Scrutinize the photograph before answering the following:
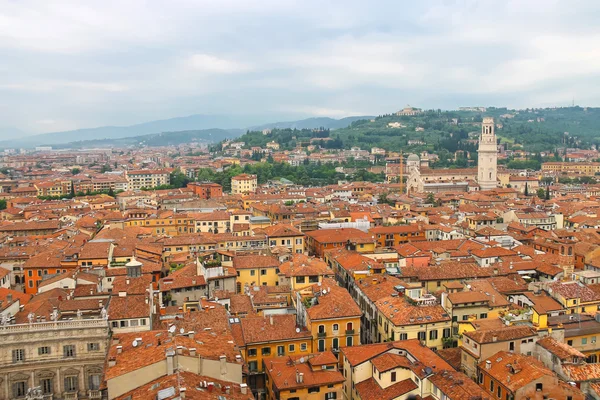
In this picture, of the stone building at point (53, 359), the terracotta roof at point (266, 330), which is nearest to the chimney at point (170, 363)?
the stone building at point (53, 359)

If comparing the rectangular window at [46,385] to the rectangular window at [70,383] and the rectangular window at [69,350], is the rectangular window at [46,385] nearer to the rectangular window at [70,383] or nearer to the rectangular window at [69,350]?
the rectangular window at [70,383]

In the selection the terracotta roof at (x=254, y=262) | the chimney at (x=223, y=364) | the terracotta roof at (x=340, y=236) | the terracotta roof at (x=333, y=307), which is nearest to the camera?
the chimney at (x=223, y=364)

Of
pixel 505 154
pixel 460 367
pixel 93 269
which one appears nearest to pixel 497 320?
pixel 460 367

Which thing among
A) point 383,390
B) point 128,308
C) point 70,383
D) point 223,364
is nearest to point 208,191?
point 128,308

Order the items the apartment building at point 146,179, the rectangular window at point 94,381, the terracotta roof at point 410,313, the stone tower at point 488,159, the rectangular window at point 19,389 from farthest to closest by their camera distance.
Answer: the apartment building at point 146,179 → the stone tower at point 488,159 → the terracotta roof at point 410,313 → the rectangular window at point 94,381 → the rectangular window at point 19,389

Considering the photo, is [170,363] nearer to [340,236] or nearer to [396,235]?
[340,236]

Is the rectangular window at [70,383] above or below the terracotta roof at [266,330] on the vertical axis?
below

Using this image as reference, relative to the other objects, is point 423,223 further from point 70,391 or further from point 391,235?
point 70,391
